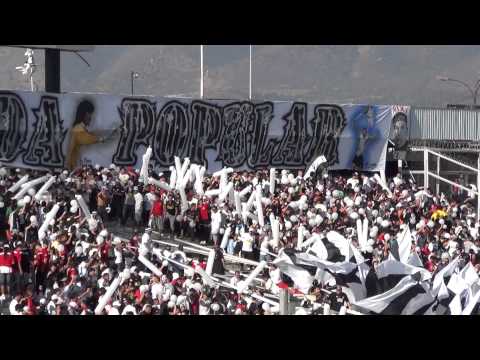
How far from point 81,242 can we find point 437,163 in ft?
75.1

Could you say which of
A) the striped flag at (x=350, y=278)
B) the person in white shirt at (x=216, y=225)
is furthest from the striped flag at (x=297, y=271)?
the person in white shirt at (x=216, y=225)

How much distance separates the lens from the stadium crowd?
601 inches

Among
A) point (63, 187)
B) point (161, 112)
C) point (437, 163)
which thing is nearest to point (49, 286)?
point (63, 187)

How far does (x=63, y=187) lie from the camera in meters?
22.2

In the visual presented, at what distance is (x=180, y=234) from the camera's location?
23.0 m

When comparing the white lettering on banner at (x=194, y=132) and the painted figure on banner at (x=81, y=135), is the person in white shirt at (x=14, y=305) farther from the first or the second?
the painted figure on banner at (x=81, y=135)

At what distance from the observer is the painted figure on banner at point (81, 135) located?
26.8 m

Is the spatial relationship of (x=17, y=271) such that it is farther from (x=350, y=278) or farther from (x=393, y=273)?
(x=393, y=273)

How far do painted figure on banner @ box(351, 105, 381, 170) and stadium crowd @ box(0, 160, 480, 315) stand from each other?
185 centimetres

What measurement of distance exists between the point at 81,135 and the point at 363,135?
12.0 m

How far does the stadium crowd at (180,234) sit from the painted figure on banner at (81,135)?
4.13ft

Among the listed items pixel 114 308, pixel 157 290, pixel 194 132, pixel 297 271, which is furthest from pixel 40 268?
pixel 194 132

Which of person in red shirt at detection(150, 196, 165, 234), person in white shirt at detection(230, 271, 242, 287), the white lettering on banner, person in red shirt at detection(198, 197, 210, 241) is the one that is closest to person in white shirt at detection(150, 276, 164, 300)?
person in white shirt at detection(230, 271, 242, 287)

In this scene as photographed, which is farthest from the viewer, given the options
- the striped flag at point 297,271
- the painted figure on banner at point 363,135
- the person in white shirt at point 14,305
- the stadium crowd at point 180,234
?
the painted figure on banner at point 363,135
